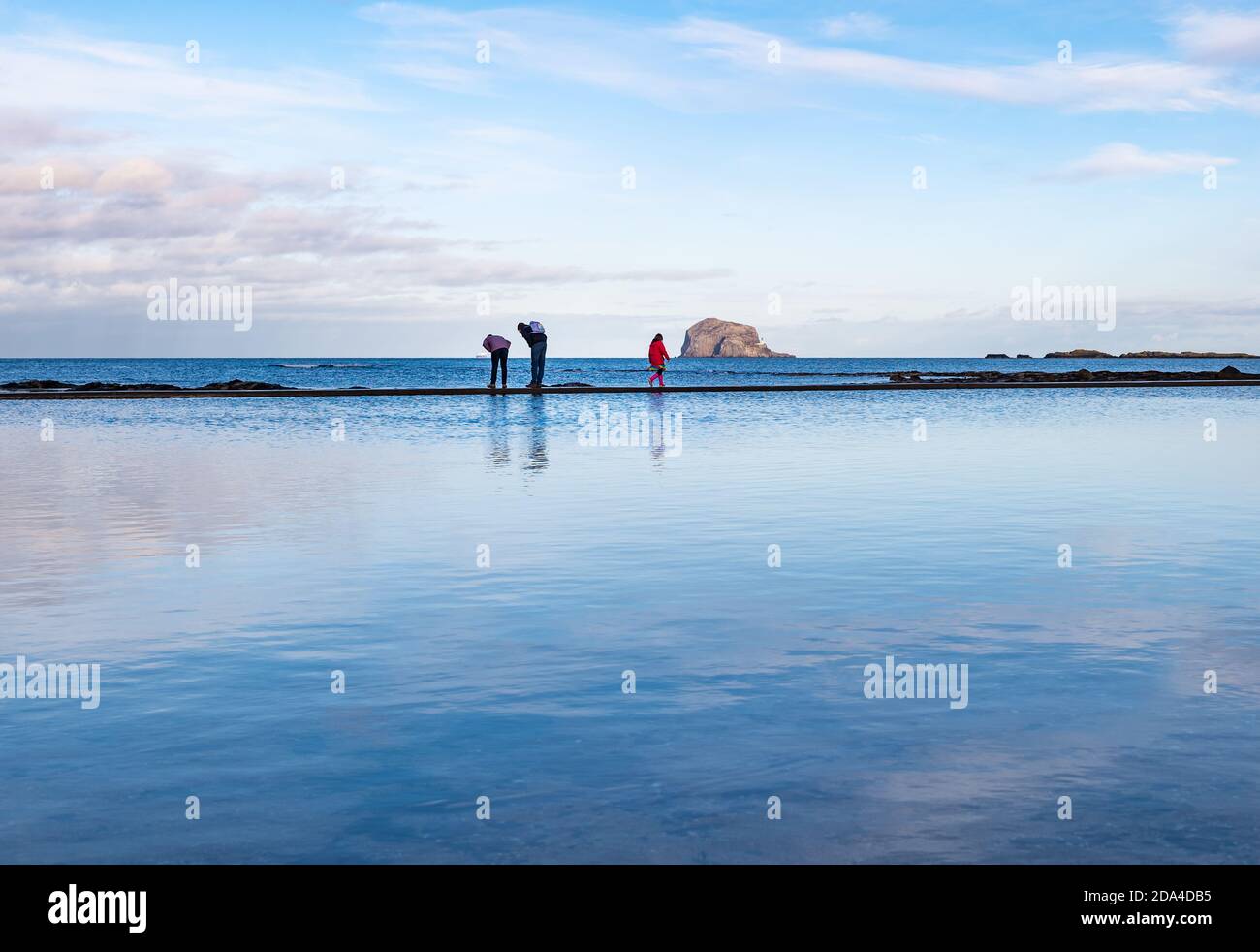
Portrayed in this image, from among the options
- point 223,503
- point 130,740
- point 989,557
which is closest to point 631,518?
point 989,557

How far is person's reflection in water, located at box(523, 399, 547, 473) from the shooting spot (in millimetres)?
22305

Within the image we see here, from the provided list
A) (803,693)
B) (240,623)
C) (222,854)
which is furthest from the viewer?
(240,623)

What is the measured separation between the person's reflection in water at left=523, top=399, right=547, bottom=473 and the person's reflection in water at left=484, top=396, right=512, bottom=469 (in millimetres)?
470

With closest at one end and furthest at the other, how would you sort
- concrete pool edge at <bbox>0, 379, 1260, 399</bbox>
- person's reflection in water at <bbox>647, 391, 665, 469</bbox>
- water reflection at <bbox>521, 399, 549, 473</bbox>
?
water reflection at <bbox>521, 399, 549, 473</bbox> → person's reflection in water at <bbox>647, 391, 665, 469</bbox> → concrete pool edge at <bbox>0, 379, 1260, 399</bbox>

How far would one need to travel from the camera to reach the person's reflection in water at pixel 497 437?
76.6ft

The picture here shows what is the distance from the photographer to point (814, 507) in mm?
16203

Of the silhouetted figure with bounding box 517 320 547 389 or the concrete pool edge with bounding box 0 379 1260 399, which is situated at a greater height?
the silhouetted figure with bounding box 517 320 547 389

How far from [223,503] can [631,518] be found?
5637 mm
